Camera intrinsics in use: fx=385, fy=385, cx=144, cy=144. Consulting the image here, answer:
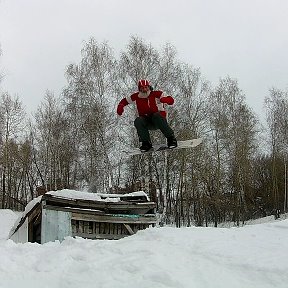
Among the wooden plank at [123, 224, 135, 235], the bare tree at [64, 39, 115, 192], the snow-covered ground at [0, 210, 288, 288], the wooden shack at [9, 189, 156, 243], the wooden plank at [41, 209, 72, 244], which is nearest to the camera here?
the snow-covered ground at [0, 210, 288, 288]

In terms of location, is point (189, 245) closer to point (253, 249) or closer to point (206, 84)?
point (253, 249)

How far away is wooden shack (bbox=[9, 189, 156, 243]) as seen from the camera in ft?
30.7

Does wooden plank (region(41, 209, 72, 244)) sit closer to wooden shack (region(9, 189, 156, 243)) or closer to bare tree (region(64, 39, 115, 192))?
wooden shack (region(9, 189, 156, 243))

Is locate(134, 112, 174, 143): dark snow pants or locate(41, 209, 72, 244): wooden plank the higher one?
locate(134, 112, 174, 143): dark snow pants

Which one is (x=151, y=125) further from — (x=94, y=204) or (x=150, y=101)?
(x=94, y=204)

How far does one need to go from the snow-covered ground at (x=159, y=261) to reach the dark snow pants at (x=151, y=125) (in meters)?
2.61

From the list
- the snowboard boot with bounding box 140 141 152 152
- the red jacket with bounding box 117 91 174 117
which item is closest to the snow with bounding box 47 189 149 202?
the snowboard boot with bounding box 140 141 152 152

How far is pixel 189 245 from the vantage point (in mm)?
4781

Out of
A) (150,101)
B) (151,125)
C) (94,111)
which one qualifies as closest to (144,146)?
(151,125)

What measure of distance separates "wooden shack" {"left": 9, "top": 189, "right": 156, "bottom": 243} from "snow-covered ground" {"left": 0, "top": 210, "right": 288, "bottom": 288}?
3673mm

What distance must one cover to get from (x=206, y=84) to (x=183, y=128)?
4098mm

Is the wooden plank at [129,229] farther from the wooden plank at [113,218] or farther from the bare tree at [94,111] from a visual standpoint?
the bare tree at [94,111]

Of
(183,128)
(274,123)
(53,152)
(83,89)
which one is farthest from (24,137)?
(274,123)

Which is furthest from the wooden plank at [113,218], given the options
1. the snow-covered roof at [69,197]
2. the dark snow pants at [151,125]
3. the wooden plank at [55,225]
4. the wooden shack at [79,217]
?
the dark snow pants at [151,125]
